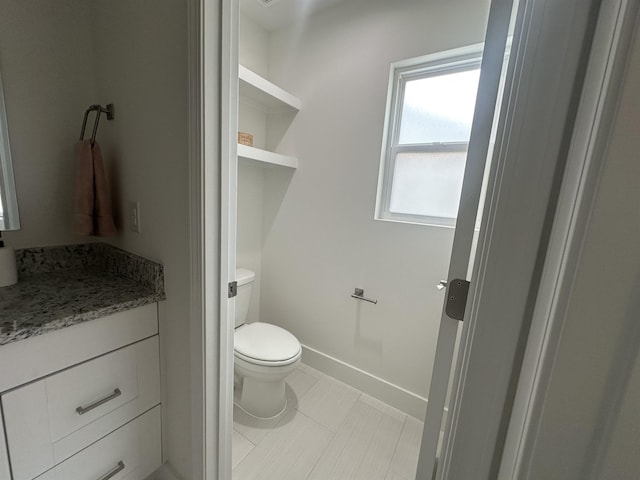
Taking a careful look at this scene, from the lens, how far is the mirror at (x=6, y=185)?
985 millimetres

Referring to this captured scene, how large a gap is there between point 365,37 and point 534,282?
171 cm

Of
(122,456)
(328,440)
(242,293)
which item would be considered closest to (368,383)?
(328,440)

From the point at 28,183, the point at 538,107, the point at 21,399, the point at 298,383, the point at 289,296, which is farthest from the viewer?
the point at 289,296

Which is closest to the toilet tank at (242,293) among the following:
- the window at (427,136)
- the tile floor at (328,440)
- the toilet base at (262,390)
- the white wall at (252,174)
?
the white wall at (252,174)

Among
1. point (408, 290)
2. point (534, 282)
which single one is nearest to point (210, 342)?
point (534, 282)

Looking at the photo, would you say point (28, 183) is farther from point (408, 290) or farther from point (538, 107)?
point (408, 290)

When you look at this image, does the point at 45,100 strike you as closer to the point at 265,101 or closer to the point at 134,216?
the point at 134,216

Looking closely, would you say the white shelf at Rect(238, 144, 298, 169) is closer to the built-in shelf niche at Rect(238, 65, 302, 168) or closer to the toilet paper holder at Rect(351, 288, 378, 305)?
the built-in shelf niche at Rect(238, 65, 302, 168)

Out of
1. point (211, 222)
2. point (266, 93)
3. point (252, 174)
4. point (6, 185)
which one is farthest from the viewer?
point (252, 174)

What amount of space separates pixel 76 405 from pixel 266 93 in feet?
5.66

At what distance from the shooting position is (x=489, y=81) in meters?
0.49

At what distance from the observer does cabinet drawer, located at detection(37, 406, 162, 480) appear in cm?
84

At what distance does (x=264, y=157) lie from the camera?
165 centimetres

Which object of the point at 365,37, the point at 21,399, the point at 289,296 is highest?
the point at 365,37
